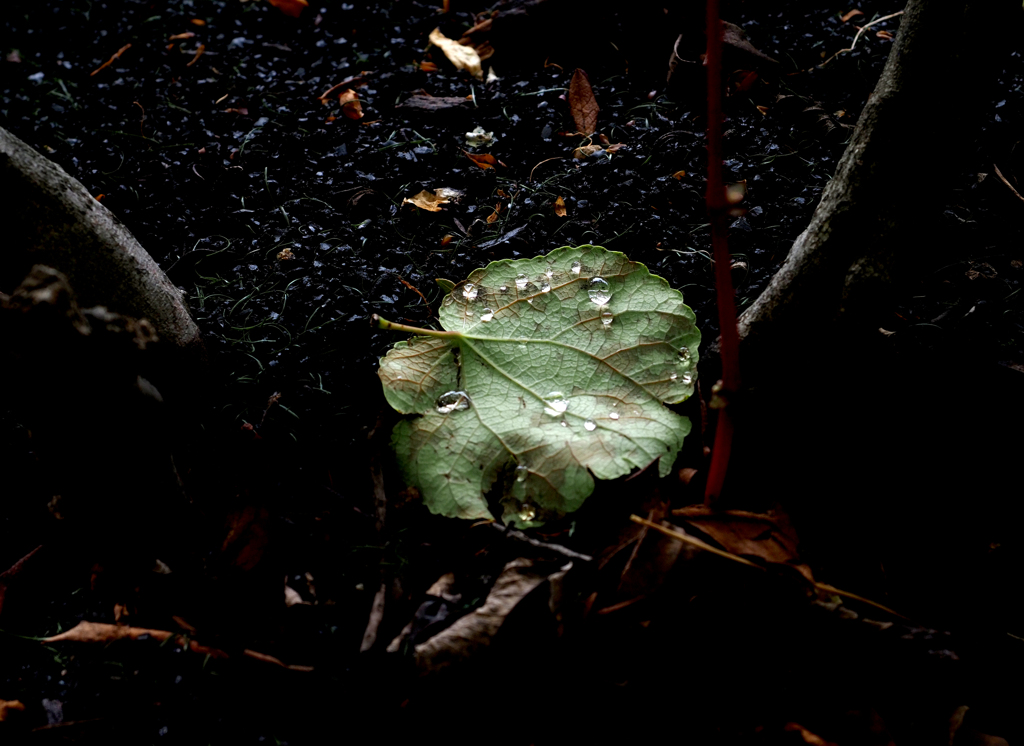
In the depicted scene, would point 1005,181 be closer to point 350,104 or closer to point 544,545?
point 544,545

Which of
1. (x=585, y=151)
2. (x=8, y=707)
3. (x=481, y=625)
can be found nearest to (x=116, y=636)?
(x=8, y=707)

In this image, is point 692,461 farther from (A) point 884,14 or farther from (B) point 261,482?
(A) point 884,14

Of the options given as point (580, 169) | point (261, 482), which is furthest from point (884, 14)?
point (261, 482)

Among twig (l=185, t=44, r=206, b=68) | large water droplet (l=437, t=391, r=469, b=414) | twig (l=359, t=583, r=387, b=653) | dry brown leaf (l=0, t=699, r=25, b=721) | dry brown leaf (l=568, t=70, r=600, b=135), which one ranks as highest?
twig (l=185, t=44, r=206, b=68)

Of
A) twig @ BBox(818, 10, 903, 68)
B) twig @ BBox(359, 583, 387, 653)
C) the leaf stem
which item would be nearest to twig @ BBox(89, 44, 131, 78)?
the leaf stem

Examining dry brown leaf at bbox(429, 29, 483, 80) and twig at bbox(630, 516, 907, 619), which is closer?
twig at bbox(630, 516, 907, 619)

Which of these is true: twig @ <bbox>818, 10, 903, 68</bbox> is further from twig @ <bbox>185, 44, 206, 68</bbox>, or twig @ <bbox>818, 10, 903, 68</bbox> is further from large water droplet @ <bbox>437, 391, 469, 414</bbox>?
twig @ <bbox>185, 44, 206, 68</bbox>
